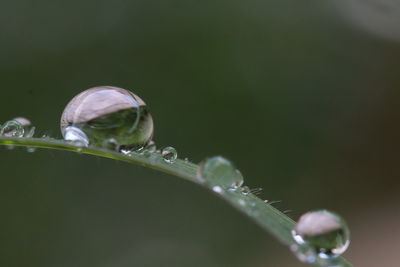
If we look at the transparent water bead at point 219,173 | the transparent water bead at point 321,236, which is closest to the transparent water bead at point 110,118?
the transparent water bead at point 219,173

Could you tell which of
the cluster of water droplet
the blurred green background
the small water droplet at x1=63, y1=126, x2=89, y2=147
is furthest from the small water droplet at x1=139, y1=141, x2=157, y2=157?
the blurred green background

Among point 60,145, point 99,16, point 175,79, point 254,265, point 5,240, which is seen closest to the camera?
point 60,145

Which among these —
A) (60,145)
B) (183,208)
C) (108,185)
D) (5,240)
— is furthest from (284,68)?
(60,145)

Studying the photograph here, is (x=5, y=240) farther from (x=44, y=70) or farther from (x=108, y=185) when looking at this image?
(x=44, y=70)

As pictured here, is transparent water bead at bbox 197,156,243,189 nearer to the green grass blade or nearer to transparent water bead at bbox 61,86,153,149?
the green grass blade

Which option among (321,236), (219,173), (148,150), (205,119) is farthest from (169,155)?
(205,119)

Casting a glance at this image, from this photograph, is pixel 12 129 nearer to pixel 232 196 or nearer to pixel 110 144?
pixel 110 144
